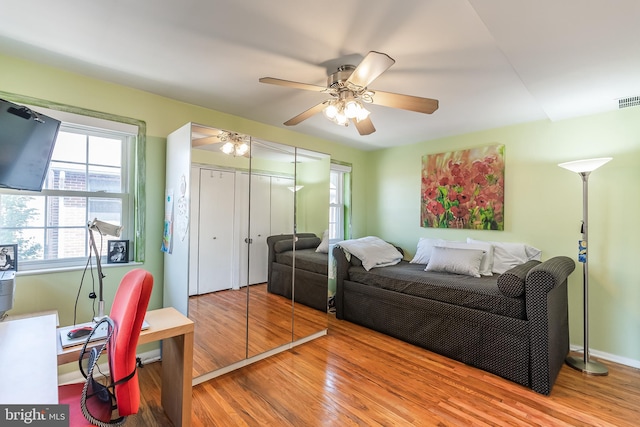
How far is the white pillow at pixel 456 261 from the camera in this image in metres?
3.02

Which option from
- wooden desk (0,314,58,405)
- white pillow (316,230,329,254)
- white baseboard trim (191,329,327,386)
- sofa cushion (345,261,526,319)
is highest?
white pillow (316,230,329,254)

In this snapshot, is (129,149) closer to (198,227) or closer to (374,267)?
(198,227)

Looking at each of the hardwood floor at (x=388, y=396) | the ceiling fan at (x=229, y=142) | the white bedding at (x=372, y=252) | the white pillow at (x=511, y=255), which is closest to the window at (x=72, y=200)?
the ceiling fan at (x=229, y=142)

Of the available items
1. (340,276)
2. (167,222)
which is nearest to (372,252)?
(340,276)

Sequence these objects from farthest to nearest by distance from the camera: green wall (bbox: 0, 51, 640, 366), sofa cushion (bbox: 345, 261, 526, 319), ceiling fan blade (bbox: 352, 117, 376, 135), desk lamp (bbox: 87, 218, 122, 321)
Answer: sofa cushion (bbox: 345, 261, 526, 319)
ceiling fan blade (bbox: 352, 117, 376, 135)
green wall (bbox: 0, 51, 640, 366)
desk lamp (bbox: 87, 218, 122, 321)

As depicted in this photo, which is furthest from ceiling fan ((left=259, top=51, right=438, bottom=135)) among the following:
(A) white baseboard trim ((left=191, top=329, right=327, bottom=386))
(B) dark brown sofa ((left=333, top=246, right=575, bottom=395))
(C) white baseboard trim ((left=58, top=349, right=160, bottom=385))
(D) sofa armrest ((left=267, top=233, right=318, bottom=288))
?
(C) white baseboard trim ((left=58, top=349, right=160, bottom=385))

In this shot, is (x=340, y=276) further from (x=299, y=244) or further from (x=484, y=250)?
(x=484, y=250)

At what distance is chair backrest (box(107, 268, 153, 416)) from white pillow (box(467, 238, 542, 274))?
128 inches

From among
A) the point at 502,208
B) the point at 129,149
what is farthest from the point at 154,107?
the point at 502,208

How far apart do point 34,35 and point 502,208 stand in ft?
13.8

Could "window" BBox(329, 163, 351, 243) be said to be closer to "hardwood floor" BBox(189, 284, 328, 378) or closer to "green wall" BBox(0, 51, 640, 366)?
"green wall" BBox(0, 51, 640, 366)

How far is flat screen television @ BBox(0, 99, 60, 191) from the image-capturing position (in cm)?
164

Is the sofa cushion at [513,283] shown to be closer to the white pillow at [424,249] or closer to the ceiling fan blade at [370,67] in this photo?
the white pillow at [424,249]

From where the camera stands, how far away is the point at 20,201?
2.12 m
